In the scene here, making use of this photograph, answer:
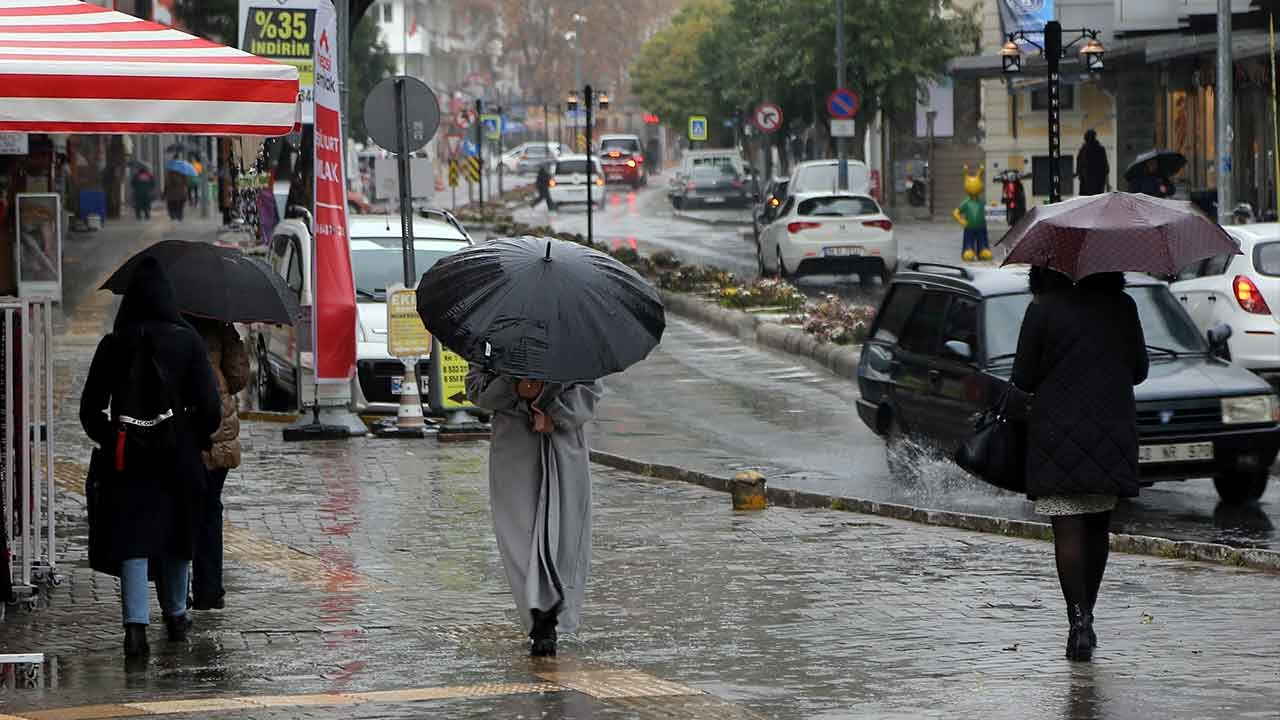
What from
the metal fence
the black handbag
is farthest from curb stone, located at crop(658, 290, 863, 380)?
the metal fence

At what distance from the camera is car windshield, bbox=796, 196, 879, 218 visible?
112 ft

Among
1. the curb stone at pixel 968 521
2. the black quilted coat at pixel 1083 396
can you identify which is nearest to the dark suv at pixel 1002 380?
the curb stone at pixel 968 521

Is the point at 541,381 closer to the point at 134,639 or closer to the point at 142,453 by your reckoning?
the point at 142,453

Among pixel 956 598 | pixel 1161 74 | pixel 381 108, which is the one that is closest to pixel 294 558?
pixel 956 598

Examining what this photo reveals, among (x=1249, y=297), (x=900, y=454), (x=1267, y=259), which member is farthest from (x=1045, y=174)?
(x=900, y=454)

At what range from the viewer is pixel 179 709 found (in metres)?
7.28

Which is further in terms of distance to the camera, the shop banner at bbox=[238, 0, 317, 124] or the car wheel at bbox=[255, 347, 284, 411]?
the shop banner at bbox=[238, 0, 317, 124]

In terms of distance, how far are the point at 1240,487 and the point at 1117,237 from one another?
537 centimetres

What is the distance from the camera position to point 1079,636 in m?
8.06

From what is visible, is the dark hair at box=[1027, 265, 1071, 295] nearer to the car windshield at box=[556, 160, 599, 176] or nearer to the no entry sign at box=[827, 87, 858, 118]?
the no entry sign at box=[827, 87, 858, 118]

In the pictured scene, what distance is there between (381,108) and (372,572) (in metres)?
6.84

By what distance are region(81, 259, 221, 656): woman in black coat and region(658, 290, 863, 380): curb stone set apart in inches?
473

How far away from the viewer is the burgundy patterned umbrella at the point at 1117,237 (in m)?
8.05

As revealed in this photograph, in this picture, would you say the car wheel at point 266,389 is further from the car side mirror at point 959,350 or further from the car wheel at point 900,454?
the car side mirror at point 959,350
